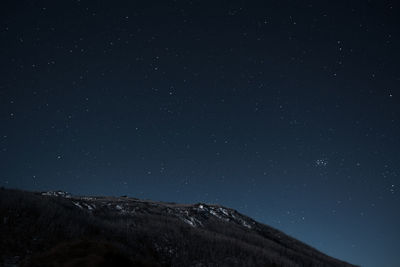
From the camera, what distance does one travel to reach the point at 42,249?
962cm

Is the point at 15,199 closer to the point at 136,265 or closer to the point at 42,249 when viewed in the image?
the point at 42,249

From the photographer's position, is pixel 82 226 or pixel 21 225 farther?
pixel 82 226

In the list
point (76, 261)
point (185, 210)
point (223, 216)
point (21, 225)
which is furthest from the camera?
point (223, 216)

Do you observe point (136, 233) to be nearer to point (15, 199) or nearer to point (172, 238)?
point (172, 238)

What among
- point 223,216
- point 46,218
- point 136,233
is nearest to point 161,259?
point 136,233

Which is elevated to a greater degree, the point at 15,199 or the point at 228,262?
the point at 15,199

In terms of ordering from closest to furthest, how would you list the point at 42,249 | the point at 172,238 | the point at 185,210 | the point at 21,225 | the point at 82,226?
the point at 42,249
the point at 21,225
the point at 82,226
the point at 172,238
the point at 185,210

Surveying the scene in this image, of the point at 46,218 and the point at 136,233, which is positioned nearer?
the point at 46,218

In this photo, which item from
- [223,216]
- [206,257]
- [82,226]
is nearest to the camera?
[82,226]

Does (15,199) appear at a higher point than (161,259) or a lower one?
higher

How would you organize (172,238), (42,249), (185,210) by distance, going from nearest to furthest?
1. (42,249)
2. (172,238)
3. (185,210)

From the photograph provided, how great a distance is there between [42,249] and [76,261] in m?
2.88

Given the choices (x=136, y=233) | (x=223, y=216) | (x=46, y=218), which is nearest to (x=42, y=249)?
(x=46, y=218)

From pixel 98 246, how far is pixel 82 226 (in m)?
5.46
